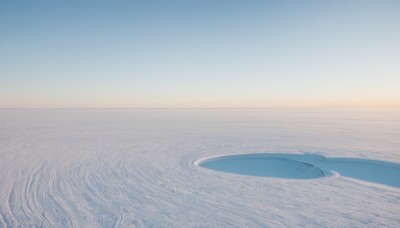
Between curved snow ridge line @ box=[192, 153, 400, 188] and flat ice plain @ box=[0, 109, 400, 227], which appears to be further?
curved snow ridge line @ box=[192, 153, 400, 188]

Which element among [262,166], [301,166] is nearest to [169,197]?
[262,166]

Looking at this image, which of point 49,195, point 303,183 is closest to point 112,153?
point 49,195

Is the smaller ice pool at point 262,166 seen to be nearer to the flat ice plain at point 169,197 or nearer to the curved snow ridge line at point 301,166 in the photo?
the curved snow ridge line at point 301,166

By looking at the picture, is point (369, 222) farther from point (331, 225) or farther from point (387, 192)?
point (387, 192)

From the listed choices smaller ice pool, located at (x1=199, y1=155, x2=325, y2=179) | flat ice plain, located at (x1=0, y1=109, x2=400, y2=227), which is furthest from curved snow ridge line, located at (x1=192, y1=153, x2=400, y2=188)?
flat ice plain, located at (x1=0, y1=109, x2=400, y2=227)

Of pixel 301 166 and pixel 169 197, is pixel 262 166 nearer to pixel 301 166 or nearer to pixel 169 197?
pixel 301 166

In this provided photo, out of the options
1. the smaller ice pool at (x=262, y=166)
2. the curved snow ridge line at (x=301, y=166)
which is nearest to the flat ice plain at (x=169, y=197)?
the curved snow ridge line at (x=301, y=166)

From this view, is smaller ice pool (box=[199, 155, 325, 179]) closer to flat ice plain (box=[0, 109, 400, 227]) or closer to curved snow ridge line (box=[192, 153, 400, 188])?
curved snow ridge line (box=[192, 153, 400, 188])

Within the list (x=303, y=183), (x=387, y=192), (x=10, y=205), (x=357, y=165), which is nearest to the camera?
(x=10, y=205)
